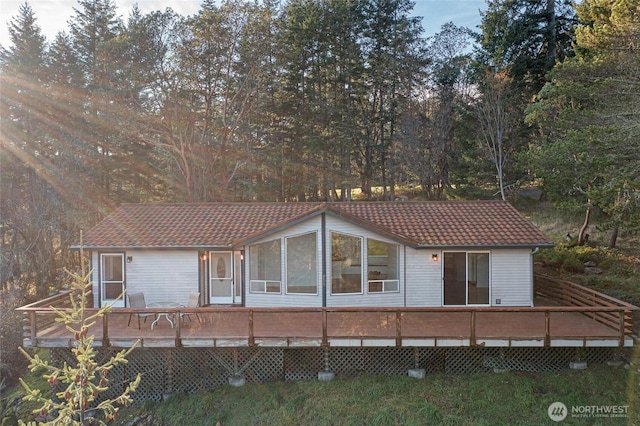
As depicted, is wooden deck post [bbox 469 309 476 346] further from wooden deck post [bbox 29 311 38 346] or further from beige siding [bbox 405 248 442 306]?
wooden deck post [bbox 29 311 38 346]

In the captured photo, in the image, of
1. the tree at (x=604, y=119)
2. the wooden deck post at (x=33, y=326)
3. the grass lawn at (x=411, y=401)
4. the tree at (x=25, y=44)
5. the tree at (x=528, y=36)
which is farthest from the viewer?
the tree at (x=528, y=36)

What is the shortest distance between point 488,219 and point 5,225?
791 inches

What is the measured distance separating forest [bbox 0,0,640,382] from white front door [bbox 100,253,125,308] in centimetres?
628

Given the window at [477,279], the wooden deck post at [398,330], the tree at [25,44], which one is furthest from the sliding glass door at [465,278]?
the tree at [25,44]

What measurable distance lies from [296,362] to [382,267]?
3.58 metres

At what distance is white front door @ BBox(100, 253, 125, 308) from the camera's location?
12.0 m

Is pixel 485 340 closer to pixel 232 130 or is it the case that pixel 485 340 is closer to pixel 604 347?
pixel 604 347

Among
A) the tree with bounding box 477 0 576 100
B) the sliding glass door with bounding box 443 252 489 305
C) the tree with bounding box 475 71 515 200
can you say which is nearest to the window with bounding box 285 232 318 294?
the sliding glass door with bounding box 443 252 489 305

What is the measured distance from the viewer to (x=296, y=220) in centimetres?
1108

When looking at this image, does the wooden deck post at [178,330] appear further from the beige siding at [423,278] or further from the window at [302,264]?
the beige siding at [423,278]

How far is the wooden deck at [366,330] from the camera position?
884cm

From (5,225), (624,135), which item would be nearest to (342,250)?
(624,135)

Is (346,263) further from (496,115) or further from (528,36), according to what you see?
(528,36)

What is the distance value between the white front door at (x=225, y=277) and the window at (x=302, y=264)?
1792mm
